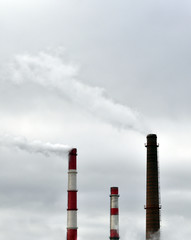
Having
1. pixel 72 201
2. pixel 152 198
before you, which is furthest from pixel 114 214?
pixel 72 201

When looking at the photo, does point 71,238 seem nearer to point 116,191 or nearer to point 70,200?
point 70,200

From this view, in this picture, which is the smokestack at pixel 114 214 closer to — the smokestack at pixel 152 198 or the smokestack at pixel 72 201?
the smokestack at pixel 152 198

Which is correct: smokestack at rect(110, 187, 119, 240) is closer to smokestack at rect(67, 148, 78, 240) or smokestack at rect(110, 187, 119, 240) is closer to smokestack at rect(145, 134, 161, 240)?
smokestack at rect(145, 134, 161, 240)

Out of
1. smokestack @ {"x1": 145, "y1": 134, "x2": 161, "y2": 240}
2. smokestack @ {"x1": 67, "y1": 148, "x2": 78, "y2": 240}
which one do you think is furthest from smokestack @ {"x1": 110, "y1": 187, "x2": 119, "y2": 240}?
smokestack @ {"x1": 67, "y1": 148, "x2": 78, "y2": 240}

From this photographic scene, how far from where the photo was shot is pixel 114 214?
54.6 m

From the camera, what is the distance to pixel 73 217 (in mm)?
47375

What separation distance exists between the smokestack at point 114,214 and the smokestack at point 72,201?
7.29 meters

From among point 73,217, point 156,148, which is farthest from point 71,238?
point 156,148

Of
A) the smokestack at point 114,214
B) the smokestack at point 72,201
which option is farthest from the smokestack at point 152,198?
the smokestack at point 72,201

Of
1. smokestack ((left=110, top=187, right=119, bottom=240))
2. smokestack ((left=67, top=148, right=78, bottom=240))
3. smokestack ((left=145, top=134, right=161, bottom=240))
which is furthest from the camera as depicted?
smokestack ((left=110, top=187, right=119, bottom=240))

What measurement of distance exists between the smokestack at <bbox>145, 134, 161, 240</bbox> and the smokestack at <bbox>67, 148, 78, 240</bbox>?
7426 mm

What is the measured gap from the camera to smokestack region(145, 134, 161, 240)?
51.3 meters

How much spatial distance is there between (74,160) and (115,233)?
1017 centimetres

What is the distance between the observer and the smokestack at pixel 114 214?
5412cm
